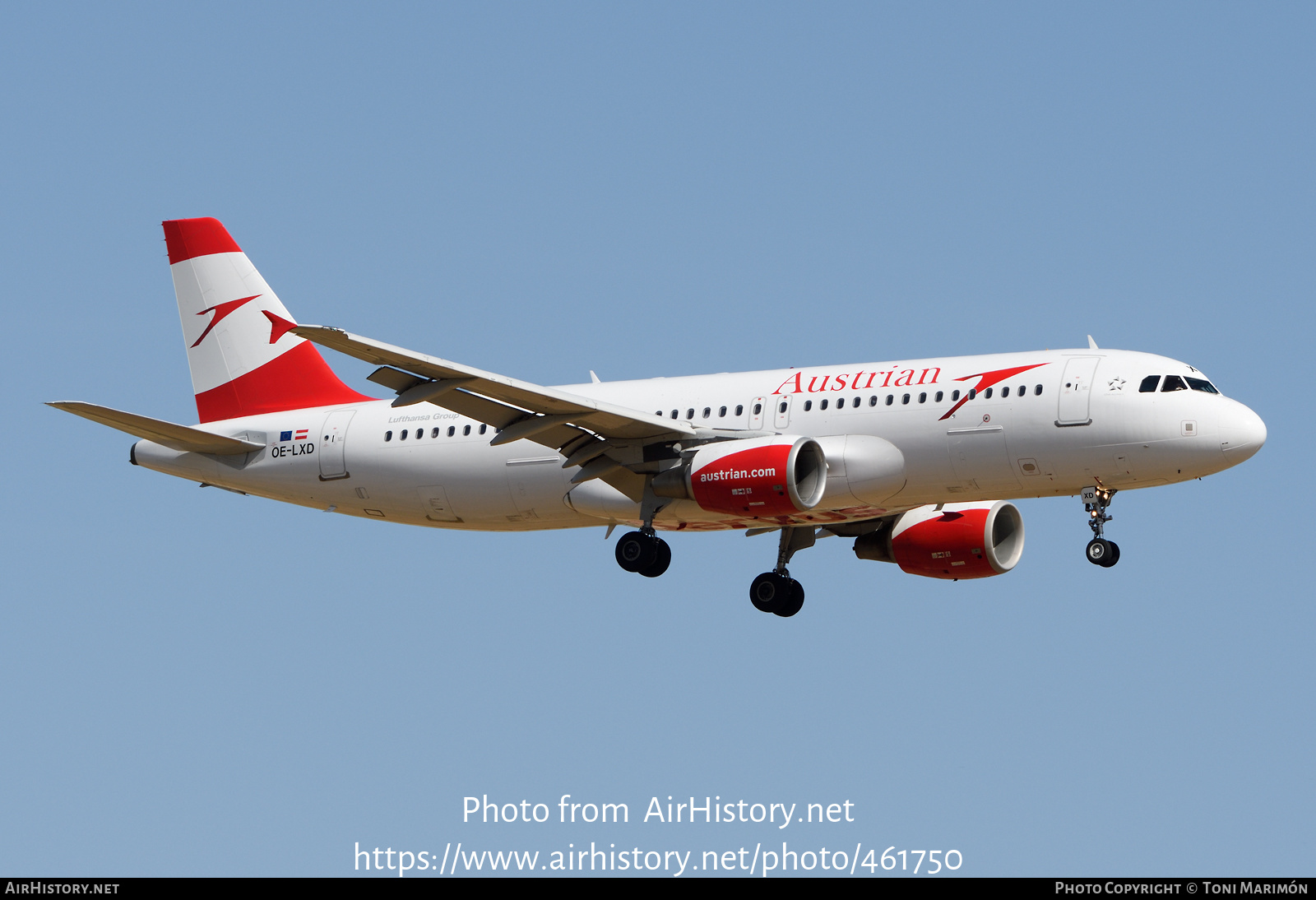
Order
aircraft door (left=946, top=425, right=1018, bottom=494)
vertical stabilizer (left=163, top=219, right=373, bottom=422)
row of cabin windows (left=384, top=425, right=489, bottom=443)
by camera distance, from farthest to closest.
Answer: vertical stabilizer (left=163, top=219, right=373, bottom=422)
row of cabin windows (left=384, top=425, right=489, bottom=443)
aircraft door (left=946, top=425, right=1018, bottom=494)

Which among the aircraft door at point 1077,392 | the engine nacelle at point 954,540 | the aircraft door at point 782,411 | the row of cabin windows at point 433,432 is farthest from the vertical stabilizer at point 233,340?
the aircraft door at point 1077,392

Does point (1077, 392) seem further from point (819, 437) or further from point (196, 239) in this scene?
point (196, 239)

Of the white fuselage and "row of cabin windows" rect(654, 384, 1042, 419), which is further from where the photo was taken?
"row of cabin windows" rect(654, 384, 1042, 419)

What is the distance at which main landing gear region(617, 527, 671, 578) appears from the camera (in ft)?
144

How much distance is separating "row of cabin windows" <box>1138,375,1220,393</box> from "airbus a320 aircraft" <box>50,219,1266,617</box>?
44 millimetres

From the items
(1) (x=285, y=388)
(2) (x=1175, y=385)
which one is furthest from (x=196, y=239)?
(2) (x=1175, y=385)

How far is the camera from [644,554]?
4384cm

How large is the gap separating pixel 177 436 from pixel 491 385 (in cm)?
1050

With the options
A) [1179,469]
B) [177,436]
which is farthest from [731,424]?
[177,436]

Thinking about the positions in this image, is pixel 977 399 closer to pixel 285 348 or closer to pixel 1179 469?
pixel 1179 469

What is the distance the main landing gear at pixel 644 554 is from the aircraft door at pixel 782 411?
3.69m

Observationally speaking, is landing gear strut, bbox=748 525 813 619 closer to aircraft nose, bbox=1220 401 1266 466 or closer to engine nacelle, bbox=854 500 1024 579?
engine nacelle, bbox=854 500 1024 579

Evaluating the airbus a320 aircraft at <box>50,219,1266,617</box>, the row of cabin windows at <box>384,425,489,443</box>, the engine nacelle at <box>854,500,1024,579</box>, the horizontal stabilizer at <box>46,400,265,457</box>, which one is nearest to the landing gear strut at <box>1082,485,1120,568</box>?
the airbus a320 aircraft at <box>50,219,1266,617</box>
